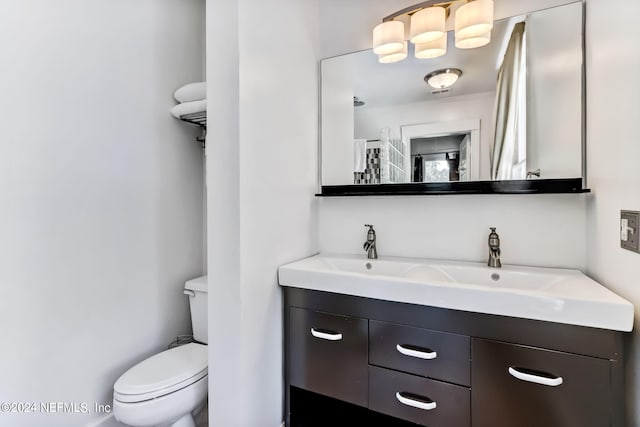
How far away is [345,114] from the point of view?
1857 mm

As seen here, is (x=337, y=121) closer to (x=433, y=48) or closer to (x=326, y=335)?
(x=433, y=48)

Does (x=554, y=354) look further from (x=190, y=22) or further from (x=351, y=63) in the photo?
(x=190, y=22)

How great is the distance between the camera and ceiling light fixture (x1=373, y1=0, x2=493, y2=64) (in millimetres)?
1442

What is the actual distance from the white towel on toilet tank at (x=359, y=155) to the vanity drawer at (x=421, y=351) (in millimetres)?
913

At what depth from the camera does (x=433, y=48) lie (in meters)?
1.57

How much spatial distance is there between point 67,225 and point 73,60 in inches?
30.7

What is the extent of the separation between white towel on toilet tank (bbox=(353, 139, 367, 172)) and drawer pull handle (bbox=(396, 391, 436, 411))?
1162 millimetres

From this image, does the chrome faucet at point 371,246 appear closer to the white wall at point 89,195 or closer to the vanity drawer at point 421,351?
the vanity drawer at point 421,351

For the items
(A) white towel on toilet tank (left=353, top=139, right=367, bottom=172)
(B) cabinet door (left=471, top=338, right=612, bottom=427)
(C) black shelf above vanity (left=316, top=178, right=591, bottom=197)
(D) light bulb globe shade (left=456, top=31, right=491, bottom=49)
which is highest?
(D) light bulb globe shade (left=456, top=31, right=491, bottom=49)

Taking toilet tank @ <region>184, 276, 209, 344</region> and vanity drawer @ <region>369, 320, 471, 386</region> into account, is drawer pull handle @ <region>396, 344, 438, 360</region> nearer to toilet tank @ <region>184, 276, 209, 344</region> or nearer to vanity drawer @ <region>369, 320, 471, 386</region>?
vanity drawer @ <region>369, 320, 471, 386</region>

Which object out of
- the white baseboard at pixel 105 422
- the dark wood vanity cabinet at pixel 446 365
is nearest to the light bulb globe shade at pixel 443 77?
the dark wood vanity cabinet at pixel 446 365

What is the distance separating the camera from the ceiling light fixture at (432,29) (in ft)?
4.73

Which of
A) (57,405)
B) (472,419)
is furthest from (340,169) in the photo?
(57,405)

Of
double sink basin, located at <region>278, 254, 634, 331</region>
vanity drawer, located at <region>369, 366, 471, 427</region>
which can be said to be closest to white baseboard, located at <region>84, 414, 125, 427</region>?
double sink basin, located at <region>278, 254, 634, 331</region>
